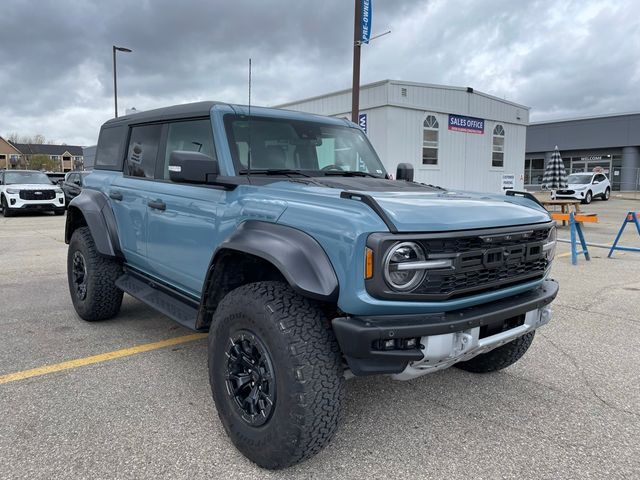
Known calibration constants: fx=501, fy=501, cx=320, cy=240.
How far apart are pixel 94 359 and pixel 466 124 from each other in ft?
58.1

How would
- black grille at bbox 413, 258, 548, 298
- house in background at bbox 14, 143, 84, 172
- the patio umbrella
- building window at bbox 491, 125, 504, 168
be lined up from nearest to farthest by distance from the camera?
black grille at bbox 413, 258, 548, 298, the patio umbrella, building window at bbox 491, 125, 504, 168, house in background at bbox 14, 143, 84, 172

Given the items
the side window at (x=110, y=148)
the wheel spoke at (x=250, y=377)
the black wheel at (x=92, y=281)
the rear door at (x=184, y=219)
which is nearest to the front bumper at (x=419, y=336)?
the wheel spoke at (x=250, y=377)

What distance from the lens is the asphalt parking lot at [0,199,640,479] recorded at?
97.0 inches

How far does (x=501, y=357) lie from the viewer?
3453 millimetres

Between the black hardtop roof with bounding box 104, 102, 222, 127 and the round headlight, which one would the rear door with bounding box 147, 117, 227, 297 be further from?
the round headlight

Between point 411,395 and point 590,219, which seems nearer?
point 411,395

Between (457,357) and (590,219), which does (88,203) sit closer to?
(457,357)

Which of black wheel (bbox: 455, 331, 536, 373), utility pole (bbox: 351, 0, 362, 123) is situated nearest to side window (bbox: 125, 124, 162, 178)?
black wheel (bbox: 455, 331, 536, 373)

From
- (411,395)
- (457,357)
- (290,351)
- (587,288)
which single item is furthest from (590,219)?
(290,351)

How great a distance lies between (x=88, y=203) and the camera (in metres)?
4.57

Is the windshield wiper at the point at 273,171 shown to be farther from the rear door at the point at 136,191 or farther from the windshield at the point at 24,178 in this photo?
the windshield at the point at 24,178

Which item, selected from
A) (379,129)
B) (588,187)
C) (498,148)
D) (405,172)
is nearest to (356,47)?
(379,129)

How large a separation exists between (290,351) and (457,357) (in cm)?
78

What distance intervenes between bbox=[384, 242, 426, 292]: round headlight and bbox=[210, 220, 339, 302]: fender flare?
246 millimetres
